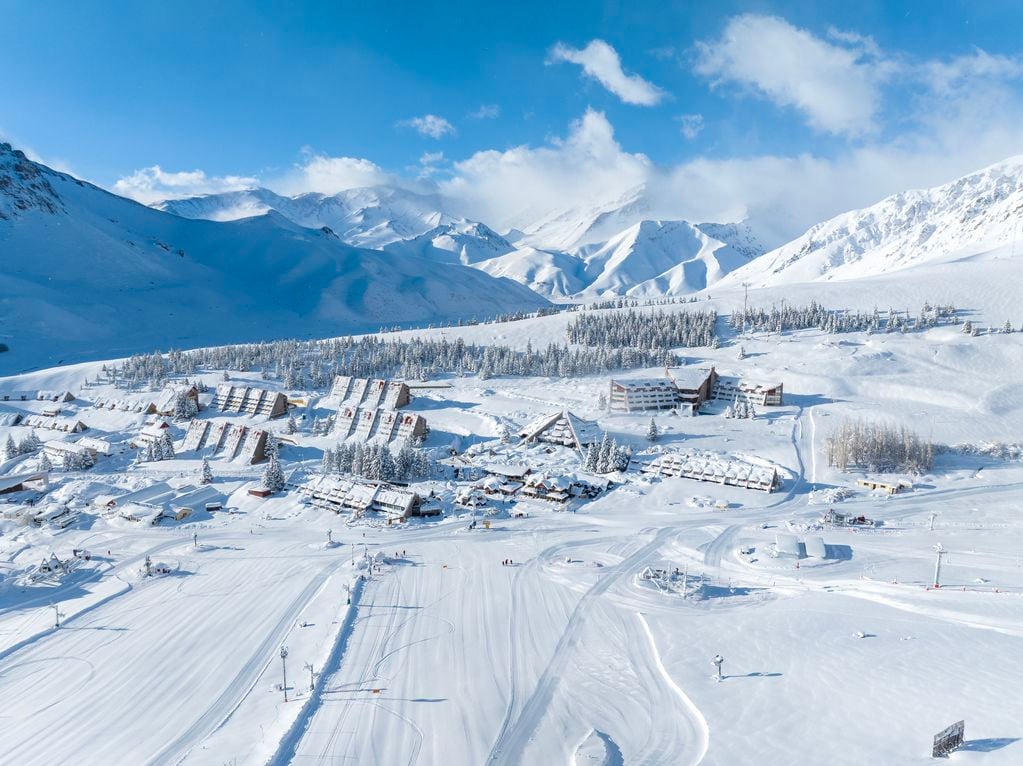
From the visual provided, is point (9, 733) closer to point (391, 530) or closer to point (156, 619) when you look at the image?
point (156, 619)

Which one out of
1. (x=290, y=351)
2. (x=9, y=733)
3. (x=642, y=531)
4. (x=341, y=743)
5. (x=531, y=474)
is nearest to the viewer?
(x=341, y=743)

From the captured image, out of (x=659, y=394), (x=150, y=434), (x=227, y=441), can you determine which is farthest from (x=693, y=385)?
(x=150, y=434)

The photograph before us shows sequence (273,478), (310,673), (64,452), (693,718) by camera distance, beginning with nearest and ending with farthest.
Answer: (693,718), (310,673), (273,478), (64,452)

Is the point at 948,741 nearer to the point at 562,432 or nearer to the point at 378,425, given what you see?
the point at 562,432

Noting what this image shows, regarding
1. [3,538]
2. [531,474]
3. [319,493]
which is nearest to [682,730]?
[531,474]

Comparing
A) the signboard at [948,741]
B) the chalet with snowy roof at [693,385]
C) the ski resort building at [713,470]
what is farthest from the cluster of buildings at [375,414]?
the signboard at [948,741]

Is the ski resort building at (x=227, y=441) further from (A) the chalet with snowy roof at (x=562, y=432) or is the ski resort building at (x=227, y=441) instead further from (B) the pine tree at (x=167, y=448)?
(A) the chalet with snowy roof at (x=562, y=432)

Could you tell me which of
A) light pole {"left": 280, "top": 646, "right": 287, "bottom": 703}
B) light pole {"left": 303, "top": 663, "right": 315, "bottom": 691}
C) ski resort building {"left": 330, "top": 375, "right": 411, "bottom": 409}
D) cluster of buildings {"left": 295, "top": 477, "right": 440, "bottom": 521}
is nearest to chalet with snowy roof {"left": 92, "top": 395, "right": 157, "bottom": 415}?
ski resort building {"left": 330, "top": 375, "right": 411, "bottom": 409}
